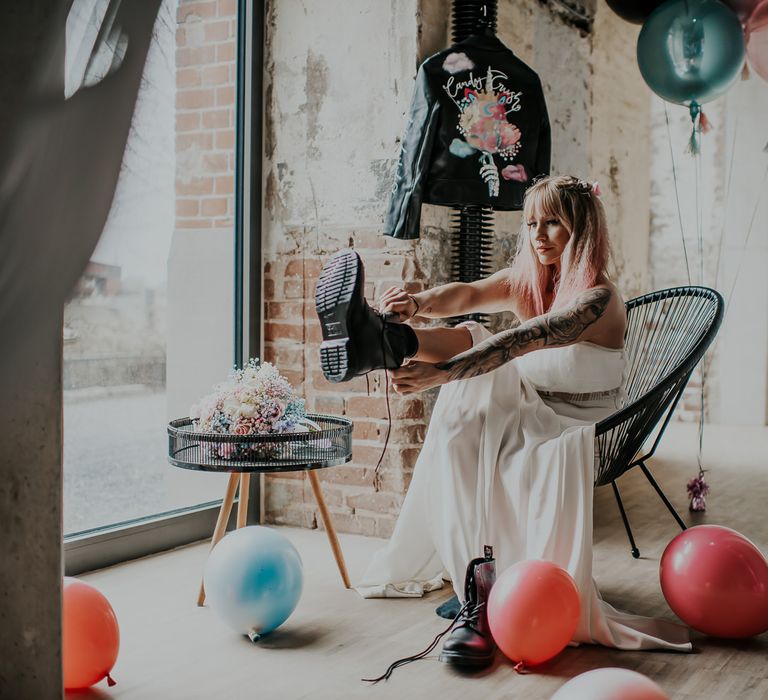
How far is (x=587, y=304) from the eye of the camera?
2.47 m

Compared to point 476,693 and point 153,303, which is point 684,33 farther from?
point 476,693

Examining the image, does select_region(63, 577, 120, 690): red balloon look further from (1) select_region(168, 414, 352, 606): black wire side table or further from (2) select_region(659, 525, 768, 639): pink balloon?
(2) select_region(659, 525, 768, 639): pink balloon

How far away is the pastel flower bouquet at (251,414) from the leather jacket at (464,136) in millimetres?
809

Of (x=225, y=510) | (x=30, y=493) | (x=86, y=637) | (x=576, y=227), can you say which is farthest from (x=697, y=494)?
(x=30, y=493)

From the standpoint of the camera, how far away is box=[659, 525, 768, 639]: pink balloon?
2117 mm

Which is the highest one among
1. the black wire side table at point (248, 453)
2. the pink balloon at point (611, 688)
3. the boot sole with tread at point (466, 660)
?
the black wire side table at point (248, 453)

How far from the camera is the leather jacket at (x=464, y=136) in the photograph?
9.98ft

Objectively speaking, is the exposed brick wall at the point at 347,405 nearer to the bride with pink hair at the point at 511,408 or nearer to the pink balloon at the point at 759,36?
the bride with pink hair at the point at 511,408

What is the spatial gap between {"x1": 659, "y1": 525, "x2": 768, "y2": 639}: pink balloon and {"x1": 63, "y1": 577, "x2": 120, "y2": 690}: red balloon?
4.29 feet

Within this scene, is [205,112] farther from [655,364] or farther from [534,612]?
[534,612]

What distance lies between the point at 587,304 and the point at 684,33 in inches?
58.6

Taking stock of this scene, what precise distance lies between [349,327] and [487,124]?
1.25 m

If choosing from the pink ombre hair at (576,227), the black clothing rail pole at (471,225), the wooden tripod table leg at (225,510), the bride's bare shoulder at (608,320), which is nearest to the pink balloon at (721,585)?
the bride's bare shoulder at (608,320)

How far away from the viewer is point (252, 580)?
6.88 feet
